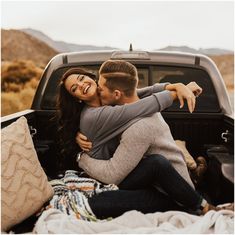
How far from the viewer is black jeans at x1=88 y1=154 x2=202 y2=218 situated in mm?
2348

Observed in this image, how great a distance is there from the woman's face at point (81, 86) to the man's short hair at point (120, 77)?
0.09 meters

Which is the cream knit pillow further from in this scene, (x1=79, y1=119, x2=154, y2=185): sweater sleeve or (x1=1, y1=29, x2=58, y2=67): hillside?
(x1=1, y1=29, x2=58, y2=67): hillside

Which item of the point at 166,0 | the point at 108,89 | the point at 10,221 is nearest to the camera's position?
the point at 10,221

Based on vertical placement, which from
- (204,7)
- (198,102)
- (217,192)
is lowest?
(217,192)

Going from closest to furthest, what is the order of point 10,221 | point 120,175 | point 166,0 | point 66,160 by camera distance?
point 10,221, point 120,175, point 66,160, point 166,0

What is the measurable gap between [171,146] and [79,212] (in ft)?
2.05

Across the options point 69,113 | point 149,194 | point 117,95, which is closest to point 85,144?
point 69,113

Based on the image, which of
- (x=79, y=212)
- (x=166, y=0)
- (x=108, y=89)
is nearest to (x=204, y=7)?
(x=166, y=0)

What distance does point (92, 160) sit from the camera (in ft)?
8.46

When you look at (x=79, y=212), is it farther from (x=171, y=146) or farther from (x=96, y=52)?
(x=96, y=52)

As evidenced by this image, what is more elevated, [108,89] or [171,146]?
[108,89]

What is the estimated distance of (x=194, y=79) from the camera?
3.29m

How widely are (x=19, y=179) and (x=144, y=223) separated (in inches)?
24.5

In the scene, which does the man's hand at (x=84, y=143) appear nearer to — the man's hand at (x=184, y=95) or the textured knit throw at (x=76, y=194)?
the textured knit throw at (x=76, y=194)
